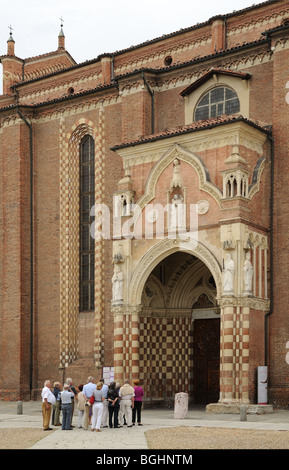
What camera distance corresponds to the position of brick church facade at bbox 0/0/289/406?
92.0 ft

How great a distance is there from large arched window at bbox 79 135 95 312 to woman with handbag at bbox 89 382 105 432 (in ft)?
43.1

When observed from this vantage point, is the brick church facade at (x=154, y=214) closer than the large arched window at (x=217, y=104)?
Yes

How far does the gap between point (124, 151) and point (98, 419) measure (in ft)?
40.4

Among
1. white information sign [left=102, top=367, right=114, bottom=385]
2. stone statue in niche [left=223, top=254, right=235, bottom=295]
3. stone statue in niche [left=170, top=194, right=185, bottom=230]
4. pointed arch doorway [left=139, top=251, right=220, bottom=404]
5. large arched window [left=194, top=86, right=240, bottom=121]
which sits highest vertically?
large arched window [left=194, top=86, right=240, bottom=121]

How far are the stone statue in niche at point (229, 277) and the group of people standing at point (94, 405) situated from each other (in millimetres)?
4847

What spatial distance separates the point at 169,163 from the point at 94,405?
10842 millimetres

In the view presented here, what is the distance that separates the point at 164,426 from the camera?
23375 millimetres

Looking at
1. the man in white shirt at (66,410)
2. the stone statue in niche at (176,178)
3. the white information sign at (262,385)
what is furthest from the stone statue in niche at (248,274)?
the man in white shirt at (66,410)

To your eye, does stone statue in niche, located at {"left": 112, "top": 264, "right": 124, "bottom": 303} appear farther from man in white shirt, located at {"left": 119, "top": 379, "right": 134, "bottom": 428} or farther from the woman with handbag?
the woman with handbag

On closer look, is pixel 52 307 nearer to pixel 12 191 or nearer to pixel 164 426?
pixel 12 191

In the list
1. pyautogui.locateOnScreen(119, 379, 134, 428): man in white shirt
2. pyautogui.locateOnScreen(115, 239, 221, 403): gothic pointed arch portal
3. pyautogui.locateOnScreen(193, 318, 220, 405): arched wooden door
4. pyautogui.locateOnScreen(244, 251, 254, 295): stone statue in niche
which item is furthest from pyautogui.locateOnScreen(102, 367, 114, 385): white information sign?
pyautogui.locateOnScreen(119, 379, 134, 428): man in white shirt

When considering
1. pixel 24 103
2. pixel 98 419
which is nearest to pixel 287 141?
pixel 98 419

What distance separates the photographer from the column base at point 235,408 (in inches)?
1027

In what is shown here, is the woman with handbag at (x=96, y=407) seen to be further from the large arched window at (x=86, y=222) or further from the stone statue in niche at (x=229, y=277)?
the large arched window at (x=86, y=222)
